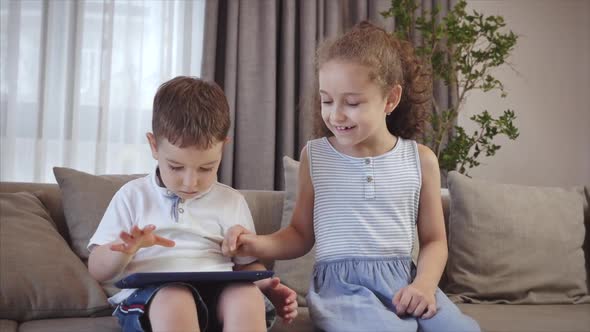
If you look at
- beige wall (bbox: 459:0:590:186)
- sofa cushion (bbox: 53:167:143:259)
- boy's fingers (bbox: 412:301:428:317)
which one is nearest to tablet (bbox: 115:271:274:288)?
boy's fingers (bbox: 412:301:428:317)

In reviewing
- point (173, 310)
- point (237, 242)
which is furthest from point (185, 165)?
point (173, 310)

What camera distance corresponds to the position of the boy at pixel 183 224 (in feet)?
4.48

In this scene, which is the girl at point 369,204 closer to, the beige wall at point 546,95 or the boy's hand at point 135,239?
the boy's hand at point 135,239

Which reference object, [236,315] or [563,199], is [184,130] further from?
[563,199]

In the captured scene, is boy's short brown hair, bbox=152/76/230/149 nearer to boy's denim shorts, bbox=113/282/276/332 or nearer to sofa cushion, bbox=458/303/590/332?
boy's denim shorts, bbox=113/282/276/332

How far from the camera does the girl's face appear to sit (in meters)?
1.59

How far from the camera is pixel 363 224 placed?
1681mm

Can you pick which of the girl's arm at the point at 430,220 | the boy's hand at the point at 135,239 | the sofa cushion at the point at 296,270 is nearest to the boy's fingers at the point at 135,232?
the boy's hand at the point at 135,239

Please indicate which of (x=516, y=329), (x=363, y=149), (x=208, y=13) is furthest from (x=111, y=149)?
(x=516, y=329)

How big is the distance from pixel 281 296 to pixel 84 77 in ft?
6.82

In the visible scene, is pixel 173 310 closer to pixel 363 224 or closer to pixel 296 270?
pixel 363 224

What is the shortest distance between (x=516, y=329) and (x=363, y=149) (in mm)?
629

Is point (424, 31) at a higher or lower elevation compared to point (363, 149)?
higher

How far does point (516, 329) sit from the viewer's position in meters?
1.83
